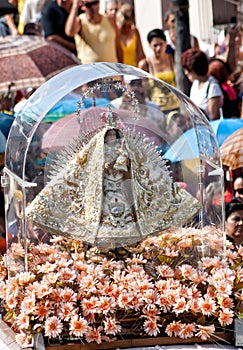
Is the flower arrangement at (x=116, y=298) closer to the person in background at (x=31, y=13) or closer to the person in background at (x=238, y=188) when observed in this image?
the person in background at (x=238, y=188)

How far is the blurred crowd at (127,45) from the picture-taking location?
8.07m

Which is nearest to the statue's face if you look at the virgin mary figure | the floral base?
the virgin mary figure

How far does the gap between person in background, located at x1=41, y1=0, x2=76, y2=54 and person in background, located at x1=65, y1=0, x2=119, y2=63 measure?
0.19 ft

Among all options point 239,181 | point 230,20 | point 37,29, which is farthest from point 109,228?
point 230,20

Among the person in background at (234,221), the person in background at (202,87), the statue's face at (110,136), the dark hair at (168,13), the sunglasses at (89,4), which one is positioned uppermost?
the sunglasses at (89,4)

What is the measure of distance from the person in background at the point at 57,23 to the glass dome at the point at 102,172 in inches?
166

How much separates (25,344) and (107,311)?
33 centimetres

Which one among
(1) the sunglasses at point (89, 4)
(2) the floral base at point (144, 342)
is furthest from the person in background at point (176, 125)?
(1) the sunglasses at point (89, 4)

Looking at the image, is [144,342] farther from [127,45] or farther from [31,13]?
[31,13]

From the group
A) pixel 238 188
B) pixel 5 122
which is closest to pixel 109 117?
pixel 238 188

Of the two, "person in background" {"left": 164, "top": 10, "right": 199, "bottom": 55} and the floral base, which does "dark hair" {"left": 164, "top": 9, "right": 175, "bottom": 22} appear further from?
the floral base

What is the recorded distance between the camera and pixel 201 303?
396 centimetres

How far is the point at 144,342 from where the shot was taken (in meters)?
3.93

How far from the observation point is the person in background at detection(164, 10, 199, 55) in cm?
920
